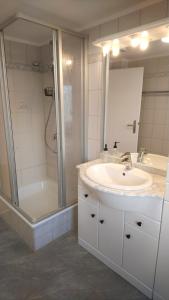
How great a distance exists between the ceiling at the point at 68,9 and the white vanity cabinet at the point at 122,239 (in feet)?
4.81

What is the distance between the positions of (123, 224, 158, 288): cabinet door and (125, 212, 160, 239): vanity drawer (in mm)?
33

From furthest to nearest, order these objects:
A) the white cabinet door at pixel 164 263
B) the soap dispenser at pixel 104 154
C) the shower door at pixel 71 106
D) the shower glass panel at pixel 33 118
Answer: the shower glass panel at pixel 33 118, the soap dispenser at pixel 104 154, the shower door at pixel 71 106, the white cabinet door at pixel 164 263

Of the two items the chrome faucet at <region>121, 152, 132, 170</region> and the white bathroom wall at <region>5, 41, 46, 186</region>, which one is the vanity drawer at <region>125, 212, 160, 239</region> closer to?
the chrome faucet at <region>121, 152, 132, 170</region>

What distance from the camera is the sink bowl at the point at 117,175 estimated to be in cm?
152

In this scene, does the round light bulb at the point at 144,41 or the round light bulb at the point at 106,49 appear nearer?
the round light bulb at the point at 144,41

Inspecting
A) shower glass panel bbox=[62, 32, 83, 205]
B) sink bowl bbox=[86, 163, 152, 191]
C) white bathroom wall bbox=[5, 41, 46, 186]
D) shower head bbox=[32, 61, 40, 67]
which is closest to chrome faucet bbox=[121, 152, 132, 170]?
sink bowl bbox=[86, 163, 152, 191]

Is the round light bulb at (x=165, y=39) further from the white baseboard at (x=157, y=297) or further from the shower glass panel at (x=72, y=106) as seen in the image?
the white baseboard at (x=157, y=297)

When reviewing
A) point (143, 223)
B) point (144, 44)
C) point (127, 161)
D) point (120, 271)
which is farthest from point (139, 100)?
point (120, 271)

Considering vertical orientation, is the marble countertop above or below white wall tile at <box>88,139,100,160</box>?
below

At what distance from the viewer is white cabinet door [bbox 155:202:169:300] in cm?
127

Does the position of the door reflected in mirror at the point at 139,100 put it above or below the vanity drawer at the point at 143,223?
above

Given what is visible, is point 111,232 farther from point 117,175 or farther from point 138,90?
point 138,90

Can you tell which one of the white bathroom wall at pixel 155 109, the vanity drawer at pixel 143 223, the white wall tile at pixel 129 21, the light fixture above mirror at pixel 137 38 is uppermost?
the white wall tile at pixel 129 21

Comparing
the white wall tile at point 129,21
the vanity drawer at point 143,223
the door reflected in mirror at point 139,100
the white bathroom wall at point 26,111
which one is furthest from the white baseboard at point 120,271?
the white wall tile at point 129,21
